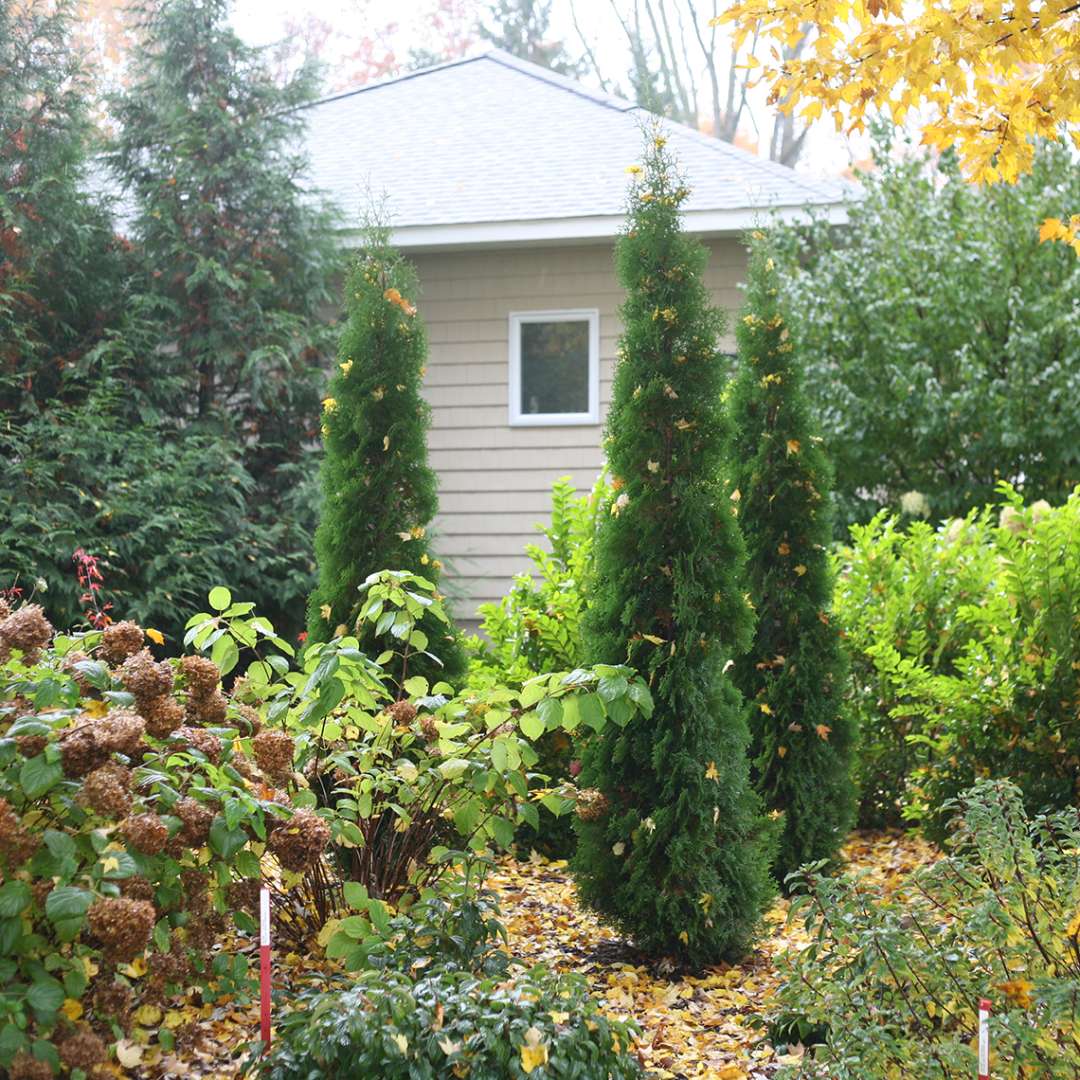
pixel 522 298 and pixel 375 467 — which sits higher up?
pixel 522 298

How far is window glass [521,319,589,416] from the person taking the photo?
1058 cm

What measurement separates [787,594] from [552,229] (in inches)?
208

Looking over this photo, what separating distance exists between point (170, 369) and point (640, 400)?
6.33 metres

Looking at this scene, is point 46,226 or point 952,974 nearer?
point 952,974

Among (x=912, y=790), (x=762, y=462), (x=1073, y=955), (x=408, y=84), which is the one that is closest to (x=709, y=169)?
(x=408, y=84)

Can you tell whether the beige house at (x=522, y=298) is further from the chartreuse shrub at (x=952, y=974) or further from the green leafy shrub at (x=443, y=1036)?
the green leafy shrub at (x=443, y=1036)

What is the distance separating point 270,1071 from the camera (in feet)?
9.56

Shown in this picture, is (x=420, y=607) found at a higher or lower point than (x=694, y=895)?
higher

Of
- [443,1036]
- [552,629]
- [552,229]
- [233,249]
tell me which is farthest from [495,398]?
[443,1036]

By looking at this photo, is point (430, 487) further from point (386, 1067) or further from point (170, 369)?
point (170, 369)

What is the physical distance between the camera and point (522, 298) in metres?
10.6

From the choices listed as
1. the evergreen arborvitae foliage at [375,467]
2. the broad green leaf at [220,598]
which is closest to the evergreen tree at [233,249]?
the evergreen arborvitae foliage at [375,467]

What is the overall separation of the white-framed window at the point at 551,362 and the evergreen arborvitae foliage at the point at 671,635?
5891 millimetres

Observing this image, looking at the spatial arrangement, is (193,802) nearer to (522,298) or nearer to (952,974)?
(952,974)
